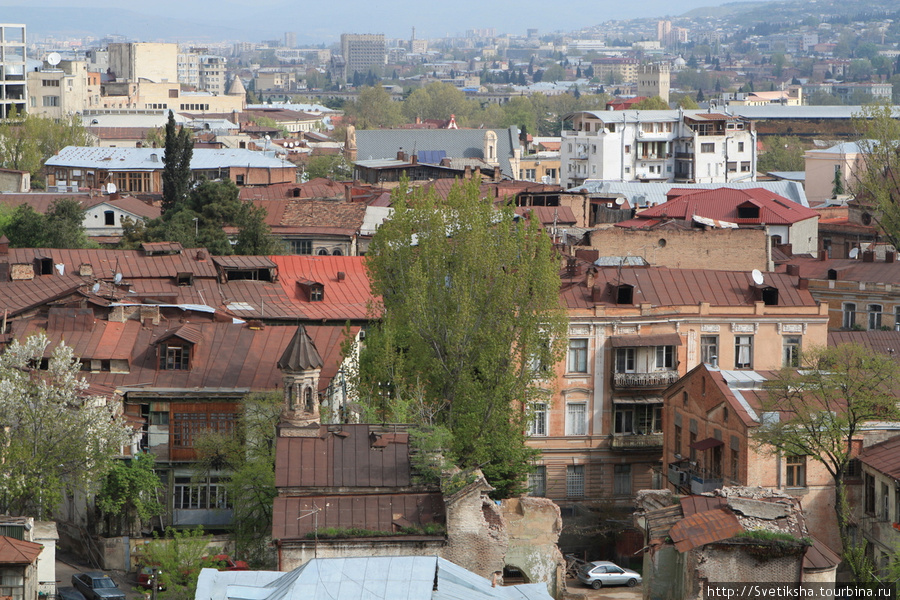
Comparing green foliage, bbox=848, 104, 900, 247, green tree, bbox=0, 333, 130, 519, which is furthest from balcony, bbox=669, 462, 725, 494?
green foliage, bbox=848, 104, 900, 247

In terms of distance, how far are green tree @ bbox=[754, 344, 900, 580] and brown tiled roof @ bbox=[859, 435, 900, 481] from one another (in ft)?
1.59

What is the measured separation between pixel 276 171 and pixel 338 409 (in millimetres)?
70011

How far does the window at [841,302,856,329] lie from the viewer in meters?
60.8

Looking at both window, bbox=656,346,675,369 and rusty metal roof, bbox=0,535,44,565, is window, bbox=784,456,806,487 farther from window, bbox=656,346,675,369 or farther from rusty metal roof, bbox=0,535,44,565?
rusty metal roof, bbox=0,535,44,565

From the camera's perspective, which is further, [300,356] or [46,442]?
[46,442]

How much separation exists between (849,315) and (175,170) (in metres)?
38.2

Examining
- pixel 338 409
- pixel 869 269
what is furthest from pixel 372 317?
pixel 869 269

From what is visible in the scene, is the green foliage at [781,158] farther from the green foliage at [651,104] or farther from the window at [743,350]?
the window at [743,350]

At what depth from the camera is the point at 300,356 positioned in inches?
1400

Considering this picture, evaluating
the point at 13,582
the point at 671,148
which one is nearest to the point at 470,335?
the point at 13,582

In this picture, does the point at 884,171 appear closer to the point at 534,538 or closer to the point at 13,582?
the point at 534,538

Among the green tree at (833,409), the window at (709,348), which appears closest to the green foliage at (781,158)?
the window at (709,348)

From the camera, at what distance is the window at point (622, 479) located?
47.3m

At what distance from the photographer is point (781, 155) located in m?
164
